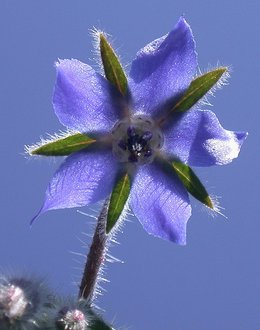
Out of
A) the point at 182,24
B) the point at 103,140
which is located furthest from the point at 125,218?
the point at 182,24

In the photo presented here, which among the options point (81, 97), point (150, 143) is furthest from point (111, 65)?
point (150, 143)

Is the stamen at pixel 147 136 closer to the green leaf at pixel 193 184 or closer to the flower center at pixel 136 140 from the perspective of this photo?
the flower center at pixel 136 140

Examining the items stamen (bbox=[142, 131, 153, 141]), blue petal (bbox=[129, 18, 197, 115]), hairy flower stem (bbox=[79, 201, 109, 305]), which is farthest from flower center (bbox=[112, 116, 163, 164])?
hairy flower stem (bbox=[79, 201, 109, 305])

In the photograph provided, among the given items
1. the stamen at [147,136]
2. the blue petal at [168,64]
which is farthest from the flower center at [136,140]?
the blue petal at [168,64]

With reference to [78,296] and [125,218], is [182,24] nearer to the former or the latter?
[125,218]

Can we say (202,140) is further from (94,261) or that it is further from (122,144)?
(94,261)
